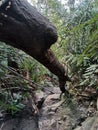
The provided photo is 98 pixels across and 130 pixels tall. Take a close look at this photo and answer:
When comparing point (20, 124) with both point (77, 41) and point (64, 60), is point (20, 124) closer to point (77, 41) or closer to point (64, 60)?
point (64, 60)

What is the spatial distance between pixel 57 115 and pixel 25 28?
3.70 ft

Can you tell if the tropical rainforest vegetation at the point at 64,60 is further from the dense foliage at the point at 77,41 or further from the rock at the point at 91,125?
the rock at the point at 91,125

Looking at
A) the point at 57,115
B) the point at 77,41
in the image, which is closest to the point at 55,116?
the point at 57,115

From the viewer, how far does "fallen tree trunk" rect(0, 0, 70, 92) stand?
1.23 metres

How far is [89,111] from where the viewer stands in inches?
79.7

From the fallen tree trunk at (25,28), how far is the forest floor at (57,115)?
2.37 ft

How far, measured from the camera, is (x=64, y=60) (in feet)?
9.46

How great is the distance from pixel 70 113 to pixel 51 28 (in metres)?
0.96

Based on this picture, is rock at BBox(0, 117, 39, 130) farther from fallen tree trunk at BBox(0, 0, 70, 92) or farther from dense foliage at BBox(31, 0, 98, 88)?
fallen tree trunk at BBox(0, 0, 70, 92)

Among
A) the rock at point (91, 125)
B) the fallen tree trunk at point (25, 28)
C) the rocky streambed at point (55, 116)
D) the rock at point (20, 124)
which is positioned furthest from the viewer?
the rock at point (20, 124)

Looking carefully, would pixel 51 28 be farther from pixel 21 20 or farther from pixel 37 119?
pixel 37 119

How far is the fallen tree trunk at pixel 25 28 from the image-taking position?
123 cm

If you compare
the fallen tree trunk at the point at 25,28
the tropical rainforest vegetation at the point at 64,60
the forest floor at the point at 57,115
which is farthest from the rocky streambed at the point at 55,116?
the fallen tree trunk at the point at 25,28

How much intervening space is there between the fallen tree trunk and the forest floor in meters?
0.72
